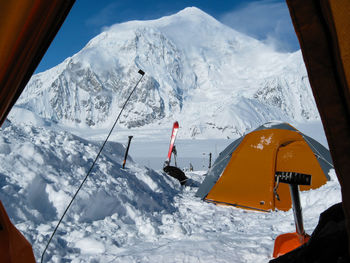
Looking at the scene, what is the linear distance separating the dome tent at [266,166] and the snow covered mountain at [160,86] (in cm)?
10691

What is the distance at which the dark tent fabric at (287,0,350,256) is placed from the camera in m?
1.24

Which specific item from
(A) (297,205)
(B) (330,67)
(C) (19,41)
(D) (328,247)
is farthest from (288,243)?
(C) (19,41)

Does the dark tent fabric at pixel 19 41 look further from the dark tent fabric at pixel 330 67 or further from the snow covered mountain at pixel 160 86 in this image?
the snow covered mountain at pixel 160 86

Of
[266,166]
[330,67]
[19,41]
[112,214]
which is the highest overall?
[330,67]

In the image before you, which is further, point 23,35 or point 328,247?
point 23,35

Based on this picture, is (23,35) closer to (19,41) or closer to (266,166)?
(19,41)

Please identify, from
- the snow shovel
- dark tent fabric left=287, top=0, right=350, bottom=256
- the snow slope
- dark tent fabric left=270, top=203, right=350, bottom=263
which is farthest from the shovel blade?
dark tent fabric left=287, top=0, right=350, bottom=256

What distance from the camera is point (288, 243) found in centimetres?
273

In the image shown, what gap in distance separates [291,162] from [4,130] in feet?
19.8

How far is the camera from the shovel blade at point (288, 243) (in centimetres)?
261

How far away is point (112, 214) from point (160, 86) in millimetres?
157859

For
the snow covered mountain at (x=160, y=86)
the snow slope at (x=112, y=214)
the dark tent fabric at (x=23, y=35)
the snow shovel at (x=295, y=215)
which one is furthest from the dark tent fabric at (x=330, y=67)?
the snow covered mountain at (x=160, y=86)

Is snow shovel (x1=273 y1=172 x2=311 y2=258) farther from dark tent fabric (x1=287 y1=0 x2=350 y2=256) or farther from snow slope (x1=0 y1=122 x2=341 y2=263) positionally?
dark tent fabric (x1=287 y1=0 x2=350 y2=256)

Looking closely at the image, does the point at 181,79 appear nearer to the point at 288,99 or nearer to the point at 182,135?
the point at 288,99
